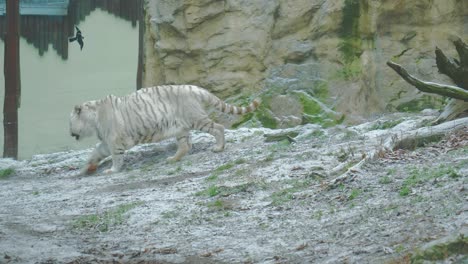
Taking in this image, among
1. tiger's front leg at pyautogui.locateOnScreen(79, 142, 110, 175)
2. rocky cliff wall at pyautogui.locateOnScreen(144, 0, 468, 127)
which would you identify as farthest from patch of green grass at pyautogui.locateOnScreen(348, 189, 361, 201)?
rocky cliff wall at pyautogui.locateOnScreen(144, 0, 468, 127)

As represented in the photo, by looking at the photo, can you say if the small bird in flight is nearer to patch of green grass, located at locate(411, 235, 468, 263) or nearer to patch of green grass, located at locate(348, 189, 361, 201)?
patch of green grass, located at locate(348, 189, 361, 201)

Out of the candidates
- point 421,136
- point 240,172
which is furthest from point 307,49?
point 421,136

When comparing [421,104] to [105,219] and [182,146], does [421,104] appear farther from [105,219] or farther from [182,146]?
[105,219]

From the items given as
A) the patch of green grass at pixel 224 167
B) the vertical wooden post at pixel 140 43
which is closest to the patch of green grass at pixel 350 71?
the vertical wooden post at pixel 140 43

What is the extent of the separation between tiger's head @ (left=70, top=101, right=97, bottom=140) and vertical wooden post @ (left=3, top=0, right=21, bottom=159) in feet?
6.61

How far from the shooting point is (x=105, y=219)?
864 cm

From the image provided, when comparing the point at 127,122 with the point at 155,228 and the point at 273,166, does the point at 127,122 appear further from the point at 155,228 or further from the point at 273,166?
the point at 155,228

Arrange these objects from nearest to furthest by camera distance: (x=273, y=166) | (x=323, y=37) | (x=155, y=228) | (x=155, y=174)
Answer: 1. (x=155, y=228)
2. (x=273, y=166)
3. (x=155, y=174)
4. (x=323, y=37)

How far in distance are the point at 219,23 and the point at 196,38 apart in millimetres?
468

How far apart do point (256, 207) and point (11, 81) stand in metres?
7.52

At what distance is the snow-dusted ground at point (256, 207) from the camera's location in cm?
662

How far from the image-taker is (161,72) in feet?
50.0

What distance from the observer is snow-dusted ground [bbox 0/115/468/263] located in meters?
6.62

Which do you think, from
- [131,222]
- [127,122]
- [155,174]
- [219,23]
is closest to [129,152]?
[127,122]
